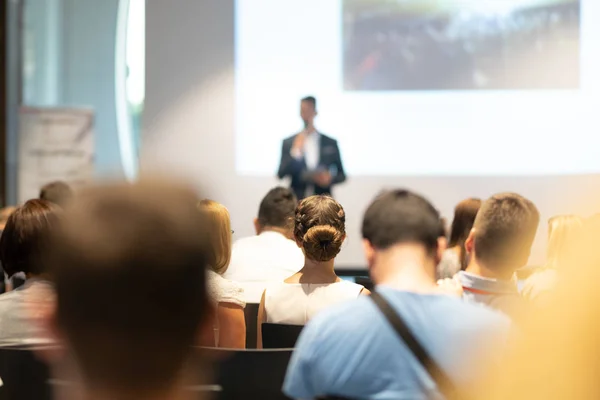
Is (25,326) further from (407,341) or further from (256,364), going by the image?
(407,341)

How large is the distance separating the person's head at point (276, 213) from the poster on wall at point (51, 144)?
451 centimetres

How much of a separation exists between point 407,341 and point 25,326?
1.45 metres

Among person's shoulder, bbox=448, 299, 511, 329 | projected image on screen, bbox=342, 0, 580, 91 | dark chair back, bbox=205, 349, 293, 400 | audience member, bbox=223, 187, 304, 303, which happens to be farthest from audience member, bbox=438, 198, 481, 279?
projected image on screen, bbox=342, 0, 580, 91

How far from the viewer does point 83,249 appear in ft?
2.55

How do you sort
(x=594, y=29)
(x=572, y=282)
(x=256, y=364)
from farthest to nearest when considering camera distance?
(x=594, y=29) < (x=256, y=364) < (x=572, y=282)

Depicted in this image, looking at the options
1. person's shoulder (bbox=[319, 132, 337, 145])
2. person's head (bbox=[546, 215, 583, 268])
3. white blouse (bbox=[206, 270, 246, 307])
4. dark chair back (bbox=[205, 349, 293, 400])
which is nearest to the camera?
dark chair back (bbox=[205, 349, 293, 400])

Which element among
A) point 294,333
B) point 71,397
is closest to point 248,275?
point 294,333

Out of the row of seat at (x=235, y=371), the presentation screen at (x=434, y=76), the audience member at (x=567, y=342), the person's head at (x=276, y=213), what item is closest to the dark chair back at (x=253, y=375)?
the row of seat at (x=235, y=371)

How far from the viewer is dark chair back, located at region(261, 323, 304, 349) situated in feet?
8.06

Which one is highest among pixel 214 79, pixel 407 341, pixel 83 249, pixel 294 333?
pixel 214 79

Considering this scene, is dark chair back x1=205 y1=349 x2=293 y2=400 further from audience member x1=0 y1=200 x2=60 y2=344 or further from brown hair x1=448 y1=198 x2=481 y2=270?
brown hair x1=448 y1=198 x2=481 y2=270

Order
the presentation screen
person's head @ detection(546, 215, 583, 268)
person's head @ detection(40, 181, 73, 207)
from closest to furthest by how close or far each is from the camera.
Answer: person's head @ detection(546, 215, 583, 268) → person's head @ detection(40, 181, 73, 207) → the presentation screen

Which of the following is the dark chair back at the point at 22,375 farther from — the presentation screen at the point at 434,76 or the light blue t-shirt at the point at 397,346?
the presentation screen at the point at 434,76

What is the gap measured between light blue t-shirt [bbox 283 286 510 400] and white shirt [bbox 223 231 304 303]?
5.96 feet
